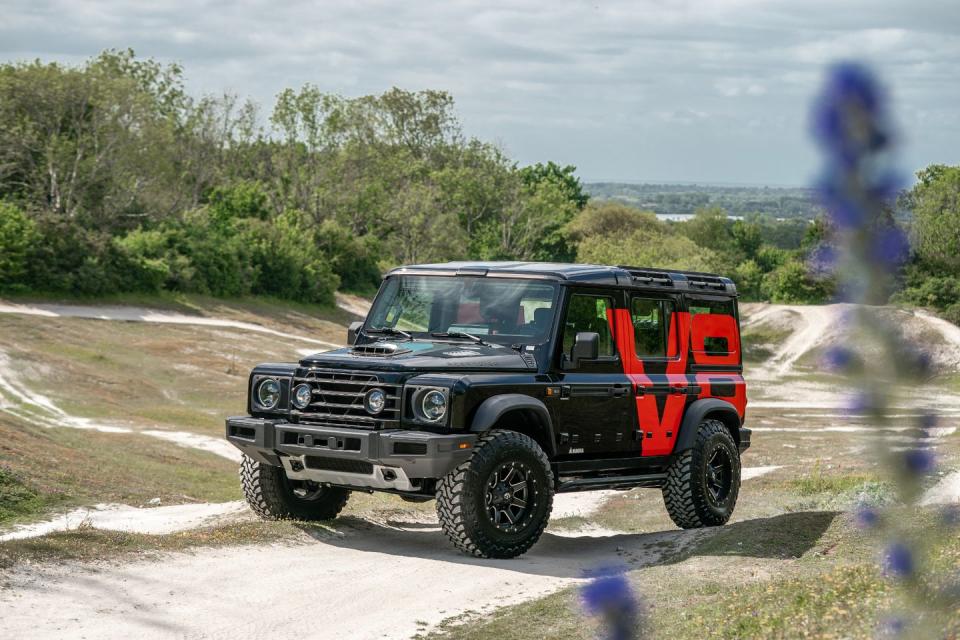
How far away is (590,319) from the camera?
13500 millimetres

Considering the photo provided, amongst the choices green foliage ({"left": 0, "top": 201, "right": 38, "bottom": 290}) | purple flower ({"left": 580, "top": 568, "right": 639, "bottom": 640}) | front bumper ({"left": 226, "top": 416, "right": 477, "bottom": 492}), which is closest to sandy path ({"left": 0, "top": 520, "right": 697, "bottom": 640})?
front bumper ({"left": 226, "top": 416, "right": 477, "bottom": 492})

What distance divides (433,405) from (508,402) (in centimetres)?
77

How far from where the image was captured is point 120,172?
6831 centimetres

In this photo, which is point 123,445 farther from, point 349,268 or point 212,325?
point 349,268

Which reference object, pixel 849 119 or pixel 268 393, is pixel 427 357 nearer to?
pixel 268 393

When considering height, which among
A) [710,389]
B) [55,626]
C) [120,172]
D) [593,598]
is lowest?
[55,626]

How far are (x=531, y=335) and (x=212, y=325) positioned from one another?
149 feet

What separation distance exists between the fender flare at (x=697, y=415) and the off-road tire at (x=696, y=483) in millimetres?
127

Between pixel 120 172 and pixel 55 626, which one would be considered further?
pixel 120 172

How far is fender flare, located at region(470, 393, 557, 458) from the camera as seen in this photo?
11602 mm

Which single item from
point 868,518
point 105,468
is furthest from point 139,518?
point 868,518

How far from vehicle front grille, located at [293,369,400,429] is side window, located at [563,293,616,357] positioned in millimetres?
2251

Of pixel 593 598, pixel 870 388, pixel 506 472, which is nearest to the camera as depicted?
pixel 870 388

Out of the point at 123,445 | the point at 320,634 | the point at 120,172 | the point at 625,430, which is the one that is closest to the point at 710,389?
the point at 625,430
